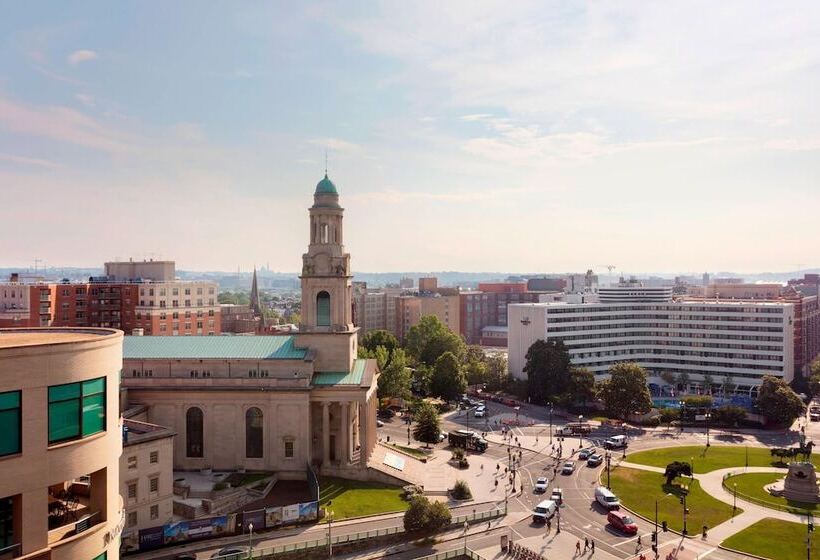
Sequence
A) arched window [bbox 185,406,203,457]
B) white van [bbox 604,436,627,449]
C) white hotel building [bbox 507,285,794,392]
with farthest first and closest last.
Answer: white hotel building [bbox 507,285,794,392] → white van [bbox 604,436,627,449] → arched window [bbox 185,406,203,457]

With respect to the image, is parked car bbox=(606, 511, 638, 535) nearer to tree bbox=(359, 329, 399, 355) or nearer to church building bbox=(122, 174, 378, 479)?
church building bbox=(122, 174, 378, 479)

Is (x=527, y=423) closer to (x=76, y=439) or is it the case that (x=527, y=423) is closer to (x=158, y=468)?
(x=158, y=468)

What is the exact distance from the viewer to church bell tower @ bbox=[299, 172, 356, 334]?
3290 inches

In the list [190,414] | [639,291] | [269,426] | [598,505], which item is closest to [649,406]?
[598,505]

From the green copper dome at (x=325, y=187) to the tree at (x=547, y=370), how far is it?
68.2 metres

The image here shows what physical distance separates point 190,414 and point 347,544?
2941cm

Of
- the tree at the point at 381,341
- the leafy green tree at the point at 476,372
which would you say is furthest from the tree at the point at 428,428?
the tree at the point at 381,341

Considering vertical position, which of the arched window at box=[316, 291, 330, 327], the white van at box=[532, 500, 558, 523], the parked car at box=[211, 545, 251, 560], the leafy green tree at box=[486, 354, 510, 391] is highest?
the arched window at box=[316, 291, 330, 327]

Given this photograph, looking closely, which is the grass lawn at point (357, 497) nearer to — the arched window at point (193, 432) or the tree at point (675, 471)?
the arched window at point (193, 432)

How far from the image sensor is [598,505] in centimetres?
7344

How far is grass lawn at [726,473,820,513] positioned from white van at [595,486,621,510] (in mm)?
16910

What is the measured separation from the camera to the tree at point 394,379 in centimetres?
12506

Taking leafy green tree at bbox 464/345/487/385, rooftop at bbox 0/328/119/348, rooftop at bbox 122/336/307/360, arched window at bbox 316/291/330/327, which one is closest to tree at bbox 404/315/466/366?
leafy green tree at bbox 464/345/487/385

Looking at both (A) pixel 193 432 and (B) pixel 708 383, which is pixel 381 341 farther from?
(B) pixel 708 383
